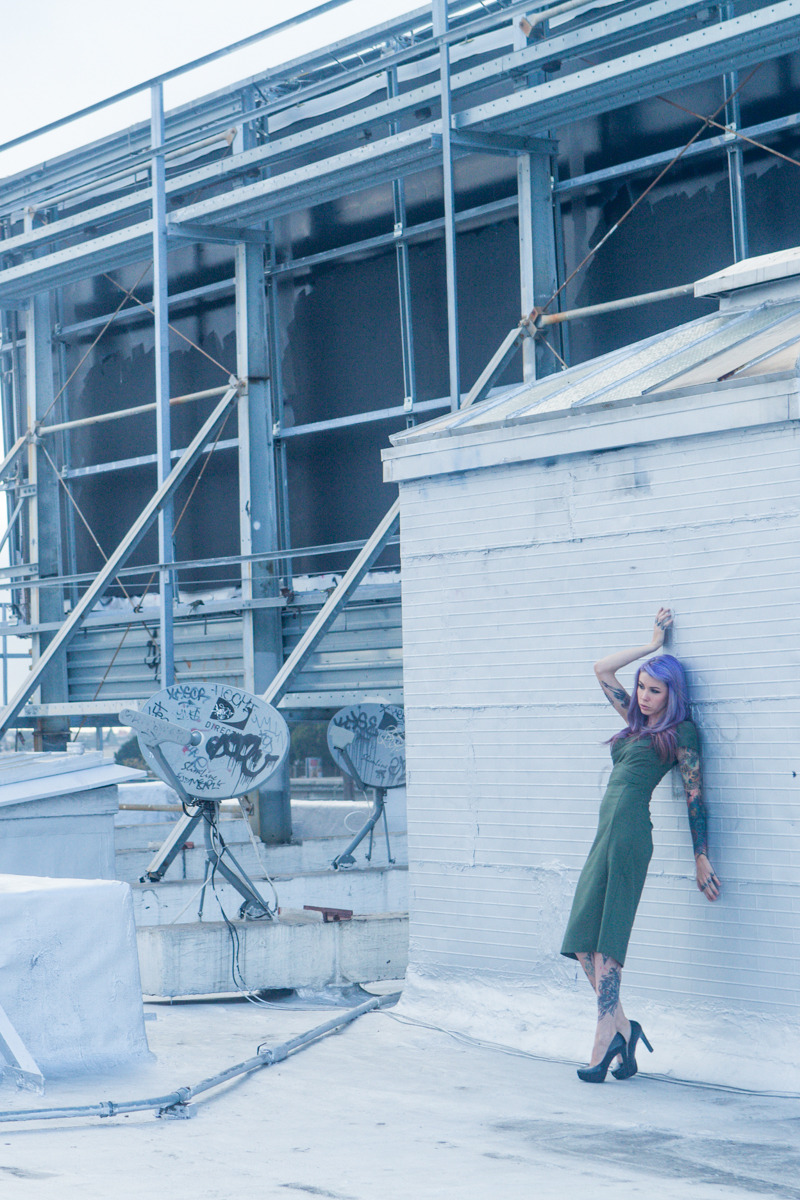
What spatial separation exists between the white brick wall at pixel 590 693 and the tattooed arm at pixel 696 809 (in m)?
0.11

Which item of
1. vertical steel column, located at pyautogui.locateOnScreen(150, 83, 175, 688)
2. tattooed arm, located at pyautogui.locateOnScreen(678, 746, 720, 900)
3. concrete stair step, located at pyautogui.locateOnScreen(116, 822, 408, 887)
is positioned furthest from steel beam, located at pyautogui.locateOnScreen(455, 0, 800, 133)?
concrete stair step, located at pyautogui.locateOnScreen(116, 822, 408, 887)

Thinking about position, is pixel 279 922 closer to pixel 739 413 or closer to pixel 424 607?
pixel 424 607

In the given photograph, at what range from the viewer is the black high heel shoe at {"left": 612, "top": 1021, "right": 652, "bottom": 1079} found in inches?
254

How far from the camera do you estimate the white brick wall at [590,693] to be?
6566 millimetres

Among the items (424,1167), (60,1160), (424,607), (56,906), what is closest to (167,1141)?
(60,1160)

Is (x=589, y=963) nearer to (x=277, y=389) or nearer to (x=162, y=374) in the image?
(x=162, y=374)

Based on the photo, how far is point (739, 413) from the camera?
262 inches

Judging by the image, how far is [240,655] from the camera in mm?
17547

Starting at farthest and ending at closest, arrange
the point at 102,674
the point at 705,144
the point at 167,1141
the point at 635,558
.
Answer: the point at 102,674 < the point at 705,144 < the point at 635,558 < the point at 167,1141

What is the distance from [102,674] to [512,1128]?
1441 centimetres

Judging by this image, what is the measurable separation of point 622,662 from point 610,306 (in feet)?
22.4

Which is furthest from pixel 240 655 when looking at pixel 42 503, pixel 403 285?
pixel 403 285

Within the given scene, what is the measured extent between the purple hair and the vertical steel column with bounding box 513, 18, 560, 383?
7333mm

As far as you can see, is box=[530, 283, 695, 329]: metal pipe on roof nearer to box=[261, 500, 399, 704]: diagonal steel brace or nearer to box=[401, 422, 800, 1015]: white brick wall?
box=[261, 500, 399, 704]: diagonal steel brace
